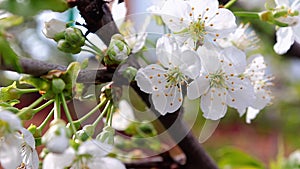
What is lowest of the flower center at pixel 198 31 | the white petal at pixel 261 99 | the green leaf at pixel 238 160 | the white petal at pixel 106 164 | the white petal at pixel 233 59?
the green leaf at pixel 238 160

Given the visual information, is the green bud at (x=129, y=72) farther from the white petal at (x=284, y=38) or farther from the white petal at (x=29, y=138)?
the white petal at (x=284, y=38)

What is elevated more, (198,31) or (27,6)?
(27,6)

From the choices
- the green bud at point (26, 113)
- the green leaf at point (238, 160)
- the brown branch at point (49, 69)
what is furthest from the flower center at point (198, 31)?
the green leaf at point (238, 160)

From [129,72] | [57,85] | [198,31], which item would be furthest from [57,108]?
[198,31]

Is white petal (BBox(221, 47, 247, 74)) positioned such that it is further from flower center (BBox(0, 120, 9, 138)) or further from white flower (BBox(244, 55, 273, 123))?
flower center (BBox(0, 120, 9, 138))

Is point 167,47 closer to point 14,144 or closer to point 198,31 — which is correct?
point 198,31

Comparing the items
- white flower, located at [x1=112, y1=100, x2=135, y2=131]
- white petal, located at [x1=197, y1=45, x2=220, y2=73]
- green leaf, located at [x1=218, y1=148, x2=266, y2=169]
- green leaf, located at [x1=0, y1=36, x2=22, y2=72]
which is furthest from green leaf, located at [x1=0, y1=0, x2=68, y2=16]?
green leaf, located at [x1=218, y1=148, x2=266, y2=169]
